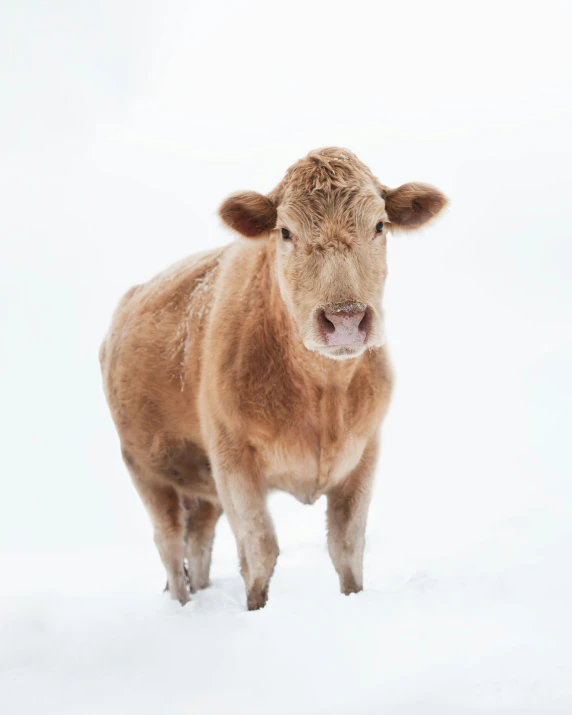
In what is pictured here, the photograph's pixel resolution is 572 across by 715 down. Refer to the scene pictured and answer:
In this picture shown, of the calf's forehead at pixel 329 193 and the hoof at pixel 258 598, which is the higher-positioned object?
the calf's forehead at pixel 329 193

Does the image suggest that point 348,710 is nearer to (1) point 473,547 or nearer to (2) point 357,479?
(2) point 357,479

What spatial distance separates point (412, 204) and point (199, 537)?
337cm

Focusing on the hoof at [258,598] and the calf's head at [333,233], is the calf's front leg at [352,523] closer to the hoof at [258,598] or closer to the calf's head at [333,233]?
the hoof at [258,598]

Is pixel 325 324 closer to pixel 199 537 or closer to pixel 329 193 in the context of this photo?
pixel 329 193

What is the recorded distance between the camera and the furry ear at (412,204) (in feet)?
15.0

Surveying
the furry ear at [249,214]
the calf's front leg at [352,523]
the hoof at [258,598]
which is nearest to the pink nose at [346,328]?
the furry ear at [249,214]

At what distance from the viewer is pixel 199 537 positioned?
6.74m

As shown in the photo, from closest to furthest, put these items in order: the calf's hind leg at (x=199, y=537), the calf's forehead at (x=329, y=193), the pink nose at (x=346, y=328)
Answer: the pink nose at (x=346, y=328), the calf's forehead at (x=329, y=193), the calf's hind leg at (x=199, y=537)

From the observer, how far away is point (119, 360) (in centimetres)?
610

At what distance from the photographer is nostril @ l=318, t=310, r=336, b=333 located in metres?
3.77

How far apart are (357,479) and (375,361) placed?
27.8 inches

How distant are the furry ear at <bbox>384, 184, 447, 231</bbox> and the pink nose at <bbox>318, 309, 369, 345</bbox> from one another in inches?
40.1

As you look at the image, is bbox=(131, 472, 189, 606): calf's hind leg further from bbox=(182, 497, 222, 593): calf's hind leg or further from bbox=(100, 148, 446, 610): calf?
bbox=(100, 148, 446, 610): calf

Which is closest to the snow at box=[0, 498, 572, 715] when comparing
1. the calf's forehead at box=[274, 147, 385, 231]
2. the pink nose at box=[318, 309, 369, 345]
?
the pink nose at box=[318, 309, 369, 345]
